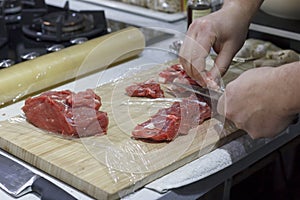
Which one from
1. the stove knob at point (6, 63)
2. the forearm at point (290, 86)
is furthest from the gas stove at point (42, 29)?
the forearm at point (290, 86)

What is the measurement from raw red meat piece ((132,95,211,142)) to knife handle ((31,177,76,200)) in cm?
20

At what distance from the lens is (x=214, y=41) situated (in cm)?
131

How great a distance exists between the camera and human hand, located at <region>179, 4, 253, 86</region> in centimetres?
126

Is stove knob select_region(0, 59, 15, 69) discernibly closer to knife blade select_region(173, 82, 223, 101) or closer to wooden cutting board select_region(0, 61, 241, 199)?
wooden cutting board select_region(0, 61, 241, 199)

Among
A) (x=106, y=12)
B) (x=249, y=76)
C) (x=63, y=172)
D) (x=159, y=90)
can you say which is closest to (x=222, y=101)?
(x=249, y=76)

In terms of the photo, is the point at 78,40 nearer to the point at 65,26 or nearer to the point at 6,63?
the point at 65,26

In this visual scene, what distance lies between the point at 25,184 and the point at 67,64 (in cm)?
44

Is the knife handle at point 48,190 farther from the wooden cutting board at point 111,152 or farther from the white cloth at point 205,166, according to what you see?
the white cloth at point 205,166

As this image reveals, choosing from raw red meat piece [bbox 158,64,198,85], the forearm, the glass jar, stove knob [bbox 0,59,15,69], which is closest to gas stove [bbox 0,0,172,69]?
stove knob [bbox 0,59,15,69]

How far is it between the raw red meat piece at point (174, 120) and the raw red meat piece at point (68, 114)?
3.0 inches

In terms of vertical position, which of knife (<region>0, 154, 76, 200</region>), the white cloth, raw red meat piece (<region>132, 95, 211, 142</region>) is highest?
raw red meat piece (<region>132, 95, 211, 142</region>)

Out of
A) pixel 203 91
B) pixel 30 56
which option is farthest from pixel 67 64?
pixel 203 91

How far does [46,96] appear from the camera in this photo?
119 centimetres

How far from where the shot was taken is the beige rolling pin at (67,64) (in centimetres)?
132
